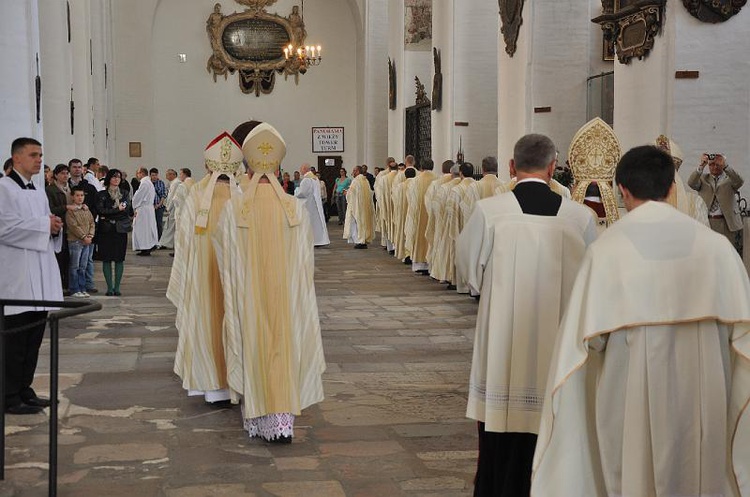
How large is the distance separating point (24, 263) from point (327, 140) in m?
26.8

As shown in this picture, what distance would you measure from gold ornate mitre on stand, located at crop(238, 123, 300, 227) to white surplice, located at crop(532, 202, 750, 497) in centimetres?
315

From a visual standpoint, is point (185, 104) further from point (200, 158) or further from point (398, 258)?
point (398, 258)

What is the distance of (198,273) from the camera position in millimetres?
7773

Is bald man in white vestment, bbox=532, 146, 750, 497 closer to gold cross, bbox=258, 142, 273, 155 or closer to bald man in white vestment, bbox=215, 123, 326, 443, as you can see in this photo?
bald man in white vestment, bbox=215, 123, 326, 443

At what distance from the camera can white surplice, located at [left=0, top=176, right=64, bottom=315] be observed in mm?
7141

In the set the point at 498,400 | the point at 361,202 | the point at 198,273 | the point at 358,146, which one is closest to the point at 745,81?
the point at 198,273

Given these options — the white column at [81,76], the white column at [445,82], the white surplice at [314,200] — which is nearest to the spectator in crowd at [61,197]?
the white surplice at [314,200]

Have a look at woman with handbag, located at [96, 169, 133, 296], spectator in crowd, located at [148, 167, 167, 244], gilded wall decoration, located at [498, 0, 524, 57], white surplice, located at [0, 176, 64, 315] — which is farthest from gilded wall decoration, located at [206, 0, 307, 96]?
white surplice, located at [0, 176, 64, 315]

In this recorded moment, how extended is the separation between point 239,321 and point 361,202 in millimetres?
15086

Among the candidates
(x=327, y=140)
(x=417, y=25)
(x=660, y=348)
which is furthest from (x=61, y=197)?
(x=327, y=140)

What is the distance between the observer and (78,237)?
1274cm

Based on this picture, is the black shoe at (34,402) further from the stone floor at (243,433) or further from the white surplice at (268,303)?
the white surplice at (268,303)

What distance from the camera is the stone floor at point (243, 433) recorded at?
5.99 metres

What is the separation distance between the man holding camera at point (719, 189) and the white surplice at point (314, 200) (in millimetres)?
9879
